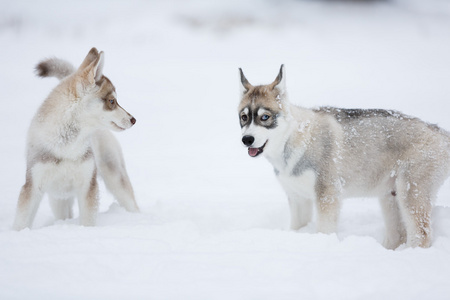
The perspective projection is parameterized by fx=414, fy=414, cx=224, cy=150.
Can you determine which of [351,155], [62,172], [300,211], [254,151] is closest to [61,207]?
[62,172]

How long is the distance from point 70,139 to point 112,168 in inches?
42.6

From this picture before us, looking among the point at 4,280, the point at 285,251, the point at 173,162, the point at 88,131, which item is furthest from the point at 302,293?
the point at 173,162

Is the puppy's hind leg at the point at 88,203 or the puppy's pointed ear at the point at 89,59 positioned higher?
the puppy's pointed ear at the point at 89,59

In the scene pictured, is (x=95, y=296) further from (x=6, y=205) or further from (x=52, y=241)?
(x=6, y=205)

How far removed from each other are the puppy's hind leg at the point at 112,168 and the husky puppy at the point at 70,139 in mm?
640

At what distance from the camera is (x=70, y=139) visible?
16.1 ft

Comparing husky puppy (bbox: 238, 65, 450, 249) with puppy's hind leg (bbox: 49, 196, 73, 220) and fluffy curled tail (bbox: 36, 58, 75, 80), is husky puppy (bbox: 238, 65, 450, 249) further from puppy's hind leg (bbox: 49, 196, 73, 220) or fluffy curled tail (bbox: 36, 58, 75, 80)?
puppy's hind leg (bbox: 49, 196, 73, 220)

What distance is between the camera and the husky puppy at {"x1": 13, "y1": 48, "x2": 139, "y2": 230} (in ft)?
16.0

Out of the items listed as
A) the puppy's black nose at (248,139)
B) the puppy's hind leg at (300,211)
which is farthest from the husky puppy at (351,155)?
the puppy's hind leg at (300,211)

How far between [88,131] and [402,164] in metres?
3.81

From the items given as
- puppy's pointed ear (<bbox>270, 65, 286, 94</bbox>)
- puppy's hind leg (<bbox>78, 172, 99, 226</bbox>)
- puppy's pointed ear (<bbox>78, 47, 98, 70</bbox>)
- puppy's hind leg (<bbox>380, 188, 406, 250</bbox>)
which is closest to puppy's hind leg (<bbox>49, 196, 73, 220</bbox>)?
puppy's hind leg (<bbox>78, 172, 99, 226</bbox>)

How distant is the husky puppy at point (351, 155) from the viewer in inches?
189

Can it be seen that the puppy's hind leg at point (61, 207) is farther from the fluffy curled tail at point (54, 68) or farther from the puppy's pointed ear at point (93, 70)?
the puppy's pointed ear at point (93, 70)

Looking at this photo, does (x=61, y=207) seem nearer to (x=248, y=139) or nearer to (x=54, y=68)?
(x=54, y=68)
